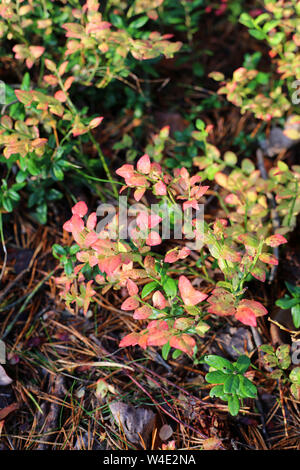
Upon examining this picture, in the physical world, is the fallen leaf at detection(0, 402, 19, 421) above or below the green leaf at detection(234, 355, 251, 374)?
below

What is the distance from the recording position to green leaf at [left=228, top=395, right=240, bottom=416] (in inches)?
51.5

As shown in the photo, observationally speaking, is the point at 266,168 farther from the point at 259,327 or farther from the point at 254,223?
the point at 259,327

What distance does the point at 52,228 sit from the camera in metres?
2.07

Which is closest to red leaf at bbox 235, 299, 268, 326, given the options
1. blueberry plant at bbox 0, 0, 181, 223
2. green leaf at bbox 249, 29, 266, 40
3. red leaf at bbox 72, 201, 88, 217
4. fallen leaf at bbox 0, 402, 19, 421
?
red leaf at bbox 72, 201, 88, 217

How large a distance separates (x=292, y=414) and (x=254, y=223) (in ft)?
2.64

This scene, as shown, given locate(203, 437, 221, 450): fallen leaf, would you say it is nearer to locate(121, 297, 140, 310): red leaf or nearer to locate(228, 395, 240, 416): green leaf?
locate(228, 395, 240, 416): green leaf

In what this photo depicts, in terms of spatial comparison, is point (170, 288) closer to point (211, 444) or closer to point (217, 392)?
point (217, 392)

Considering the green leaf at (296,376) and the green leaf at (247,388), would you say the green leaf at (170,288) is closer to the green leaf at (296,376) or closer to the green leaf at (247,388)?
the green leaf at (247,388)

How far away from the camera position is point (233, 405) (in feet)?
4.34

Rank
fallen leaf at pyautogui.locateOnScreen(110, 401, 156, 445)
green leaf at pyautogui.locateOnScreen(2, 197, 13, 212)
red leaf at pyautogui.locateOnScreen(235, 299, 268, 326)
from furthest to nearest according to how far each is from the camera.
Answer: green leaf at pyautogui.locateOnScreen(2, 197, 13, 212) < fallen leaf at pyautogui.locateOnScreen(110, 401, 156, 445) < red leaf at pyautogui.locateOnScreen(235, 299, 268, 326)

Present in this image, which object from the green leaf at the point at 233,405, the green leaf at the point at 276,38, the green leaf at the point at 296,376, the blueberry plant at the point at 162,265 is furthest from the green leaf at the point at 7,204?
the green leaf at the point at 276,38

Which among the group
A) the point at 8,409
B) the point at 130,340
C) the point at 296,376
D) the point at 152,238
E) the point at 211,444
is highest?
the point at 152,238

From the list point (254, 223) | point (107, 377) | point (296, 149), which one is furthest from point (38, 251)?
point (296, 149)

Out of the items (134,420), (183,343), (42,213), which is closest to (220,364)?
(183,343)
